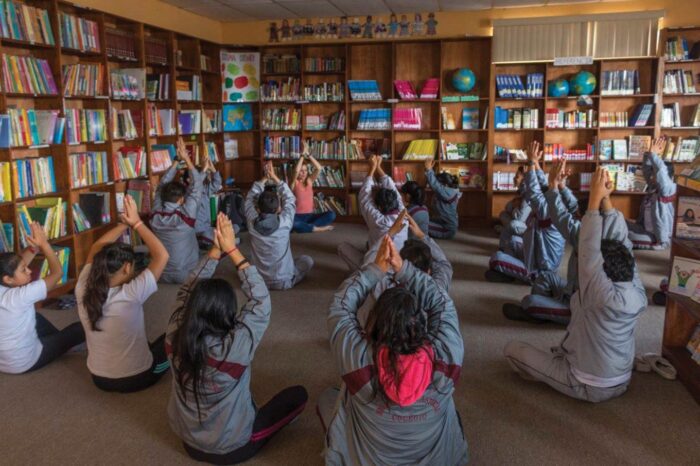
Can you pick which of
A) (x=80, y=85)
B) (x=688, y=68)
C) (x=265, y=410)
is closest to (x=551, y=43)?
(x=688, y=68)

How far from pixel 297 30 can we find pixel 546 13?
11.3ft

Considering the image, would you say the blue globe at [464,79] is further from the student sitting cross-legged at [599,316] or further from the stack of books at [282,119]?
the student sitting cross-legged at [599,316]

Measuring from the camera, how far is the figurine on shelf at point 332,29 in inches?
337

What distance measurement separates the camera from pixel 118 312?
10.4 feet

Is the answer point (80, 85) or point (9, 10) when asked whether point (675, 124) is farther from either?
point (9, 10)

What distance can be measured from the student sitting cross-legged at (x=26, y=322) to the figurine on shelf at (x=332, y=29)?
5.84 meters

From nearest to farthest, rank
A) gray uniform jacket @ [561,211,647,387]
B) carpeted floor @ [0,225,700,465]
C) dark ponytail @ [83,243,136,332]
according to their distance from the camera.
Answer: carpeted floor @ [0,225,700,465] < gray uniform jacket @ [561,211,647,387] < dark ponytail @ [83,243,136,332]

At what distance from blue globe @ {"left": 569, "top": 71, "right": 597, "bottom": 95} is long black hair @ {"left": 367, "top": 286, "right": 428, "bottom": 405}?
658cm

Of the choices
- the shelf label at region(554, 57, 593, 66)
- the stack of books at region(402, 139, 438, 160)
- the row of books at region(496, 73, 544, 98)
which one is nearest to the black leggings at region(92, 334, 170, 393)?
the stack of books at region(402, 139, 438, 160)

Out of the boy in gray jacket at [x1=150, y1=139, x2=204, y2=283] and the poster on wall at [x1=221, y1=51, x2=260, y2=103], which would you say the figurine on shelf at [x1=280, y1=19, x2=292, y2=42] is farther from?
the boy in gray jacket at [x1=150, y1=139, x2=204, y2=283]

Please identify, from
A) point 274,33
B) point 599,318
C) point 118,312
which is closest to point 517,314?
point 599,318

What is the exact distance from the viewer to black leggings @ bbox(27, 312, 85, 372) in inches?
148

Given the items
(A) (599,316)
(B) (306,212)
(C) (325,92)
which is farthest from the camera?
(C) (325,92)

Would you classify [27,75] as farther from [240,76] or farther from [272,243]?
[240,76]
